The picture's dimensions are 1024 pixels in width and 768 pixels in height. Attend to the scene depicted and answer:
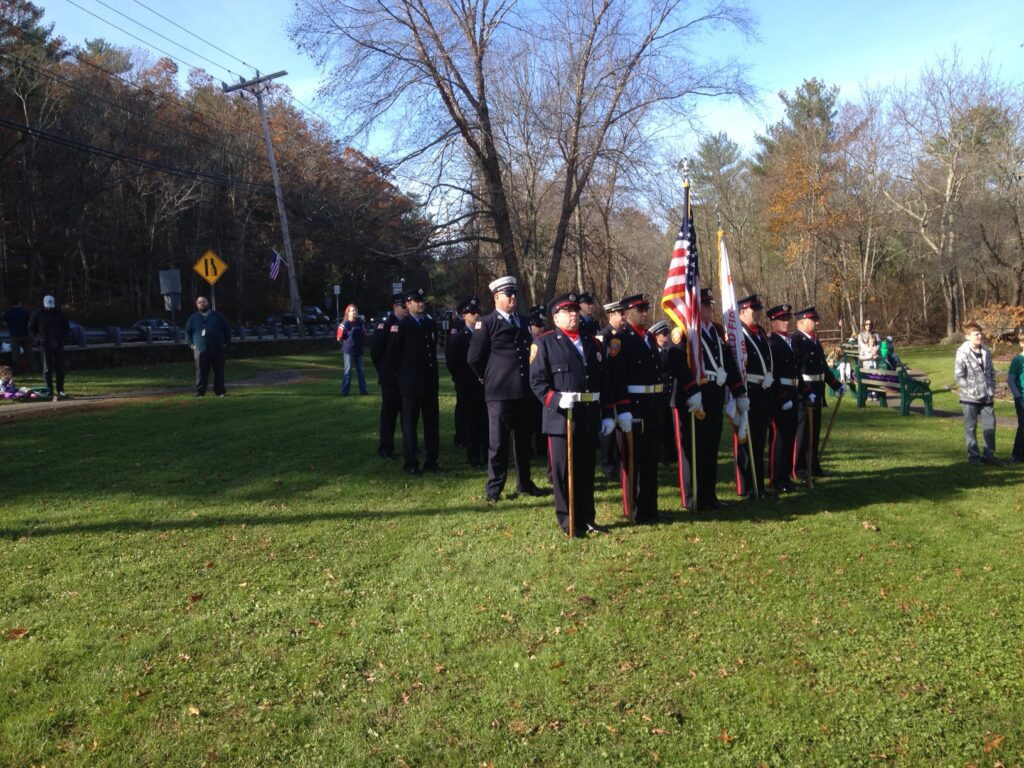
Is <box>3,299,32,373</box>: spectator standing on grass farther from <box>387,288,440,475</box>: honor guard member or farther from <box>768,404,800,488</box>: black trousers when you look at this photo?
<box>768,404,800,488</box>: black trousers

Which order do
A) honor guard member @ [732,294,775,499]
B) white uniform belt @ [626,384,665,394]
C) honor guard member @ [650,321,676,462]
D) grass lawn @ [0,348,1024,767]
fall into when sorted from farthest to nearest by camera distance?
1. honor guard member @ [732,294,775,499]
2. honor guard member @ [650,321,676,462]
3. white uniform belt @ [626,384,665,394]
4. grass lawn @ [0,348,1024,767]

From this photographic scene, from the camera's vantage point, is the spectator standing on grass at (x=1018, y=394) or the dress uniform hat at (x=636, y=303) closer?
the dress uniform hat at (x=636, y=303)

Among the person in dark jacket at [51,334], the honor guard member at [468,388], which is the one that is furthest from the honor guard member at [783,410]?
the person in dark jacket at [51,334]

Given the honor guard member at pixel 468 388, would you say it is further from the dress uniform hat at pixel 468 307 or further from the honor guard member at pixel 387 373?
the honor guard member at pixel 387 373

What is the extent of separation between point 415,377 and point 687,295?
346cm

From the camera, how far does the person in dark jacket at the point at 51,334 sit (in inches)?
599

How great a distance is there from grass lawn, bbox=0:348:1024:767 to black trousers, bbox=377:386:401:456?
1558 millimetres

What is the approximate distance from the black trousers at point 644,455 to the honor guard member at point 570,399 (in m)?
0.51

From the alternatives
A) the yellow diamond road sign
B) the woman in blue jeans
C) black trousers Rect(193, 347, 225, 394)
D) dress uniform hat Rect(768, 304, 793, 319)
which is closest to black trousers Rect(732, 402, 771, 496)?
dress uniform hat Rect(768, 304, 793, 319)

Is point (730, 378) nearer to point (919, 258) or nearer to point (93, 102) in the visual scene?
point (93, 102)

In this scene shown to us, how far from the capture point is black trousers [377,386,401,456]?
34.8 ft

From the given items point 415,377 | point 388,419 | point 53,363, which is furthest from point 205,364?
point 415,377

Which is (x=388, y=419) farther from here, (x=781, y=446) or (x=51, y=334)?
(x=51, y=334)

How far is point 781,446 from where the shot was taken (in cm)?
902
